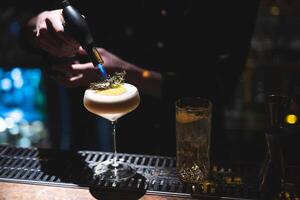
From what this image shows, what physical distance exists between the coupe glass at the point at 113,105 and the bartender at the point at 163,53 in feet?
1.47

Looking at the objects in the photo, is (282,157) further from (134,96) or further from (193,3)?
(193,3)

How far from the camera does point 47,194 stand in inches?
54.2

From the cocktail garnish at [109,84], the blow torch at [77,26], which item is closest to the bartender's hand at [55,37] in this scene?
the blow torch at [77,26]

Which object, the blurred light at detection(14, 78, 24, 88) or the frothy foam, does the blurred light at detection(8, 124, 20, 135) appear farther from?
the frothy foam

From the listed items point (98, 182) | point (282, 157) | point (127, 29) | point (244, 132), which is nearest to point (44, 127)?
point (127, 29)

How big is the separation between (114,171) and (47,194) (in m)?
0.27

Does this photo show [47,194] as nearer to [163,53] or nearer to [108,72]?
[108,72]

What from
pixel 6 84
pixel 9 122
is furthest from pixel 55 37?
pixel 6 84

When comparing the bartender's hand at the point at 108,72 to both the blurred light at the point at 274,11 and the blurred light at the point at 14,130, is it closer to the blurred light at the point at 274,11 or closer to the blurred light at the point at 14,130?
the blurred light at the point at 274,11

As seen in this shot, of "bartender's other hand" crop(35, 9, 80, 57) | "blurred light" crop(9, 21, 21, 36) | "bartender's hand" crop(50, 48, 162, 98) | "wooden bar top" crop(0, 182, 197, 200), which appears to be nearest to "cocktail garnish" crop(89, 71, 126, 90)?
"bartender's hand" crop(50, 48, 162, 98)

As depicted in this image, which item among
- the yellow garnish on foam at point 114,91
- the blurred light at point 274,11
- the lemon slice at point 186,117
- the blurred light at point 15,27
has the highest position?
the blurred light at point 274,11

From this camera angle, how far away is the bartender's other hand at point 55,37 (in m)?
1.60

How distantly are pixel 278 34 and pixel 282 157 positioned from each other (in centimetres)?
219

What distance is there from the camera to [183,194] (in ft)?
4.47
